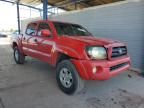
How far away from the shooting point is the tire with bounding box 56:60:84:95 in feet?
12.5

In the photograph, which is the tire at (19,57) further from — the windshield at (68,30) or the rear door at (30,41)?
the windshield at (68,30)

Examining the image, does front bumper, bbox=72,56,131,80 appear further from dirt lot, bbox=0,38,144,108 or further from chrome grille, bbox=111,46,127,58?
dirt lot, bbox=0,38,144,108

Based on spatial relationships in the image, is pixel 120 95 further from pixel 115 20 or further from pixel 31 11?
pixel 31 11

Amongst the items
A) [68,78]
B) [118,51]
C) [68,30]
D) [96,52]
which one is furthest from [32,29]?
[118,51]

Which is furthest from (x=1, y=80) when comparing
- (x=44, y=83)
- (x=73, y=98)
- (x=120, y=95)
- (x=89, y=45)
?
(x=120, y=95)

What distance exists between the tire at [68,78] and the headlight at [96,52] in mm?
523

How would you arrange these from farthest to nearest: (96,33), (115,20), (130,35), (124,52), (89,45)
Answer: (96,33), (115,20), (130,35), (124,52), (89,45)

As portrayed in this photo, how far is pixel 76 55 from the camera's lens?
12.2 feet

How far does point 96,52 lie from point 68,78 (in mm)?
950

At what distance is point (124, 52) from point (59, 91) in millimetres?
1935

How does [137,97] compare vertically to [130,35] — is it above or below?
below

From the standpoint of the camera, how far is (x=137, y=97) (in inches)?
159

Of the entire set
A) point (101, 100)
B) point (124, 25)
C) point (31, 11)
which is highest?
point (31, 11)

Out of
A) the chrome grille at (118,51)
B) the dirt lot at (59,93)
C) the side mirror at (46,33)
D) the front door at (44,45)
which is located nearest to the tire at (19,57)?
the dirt lot at (59,93)
